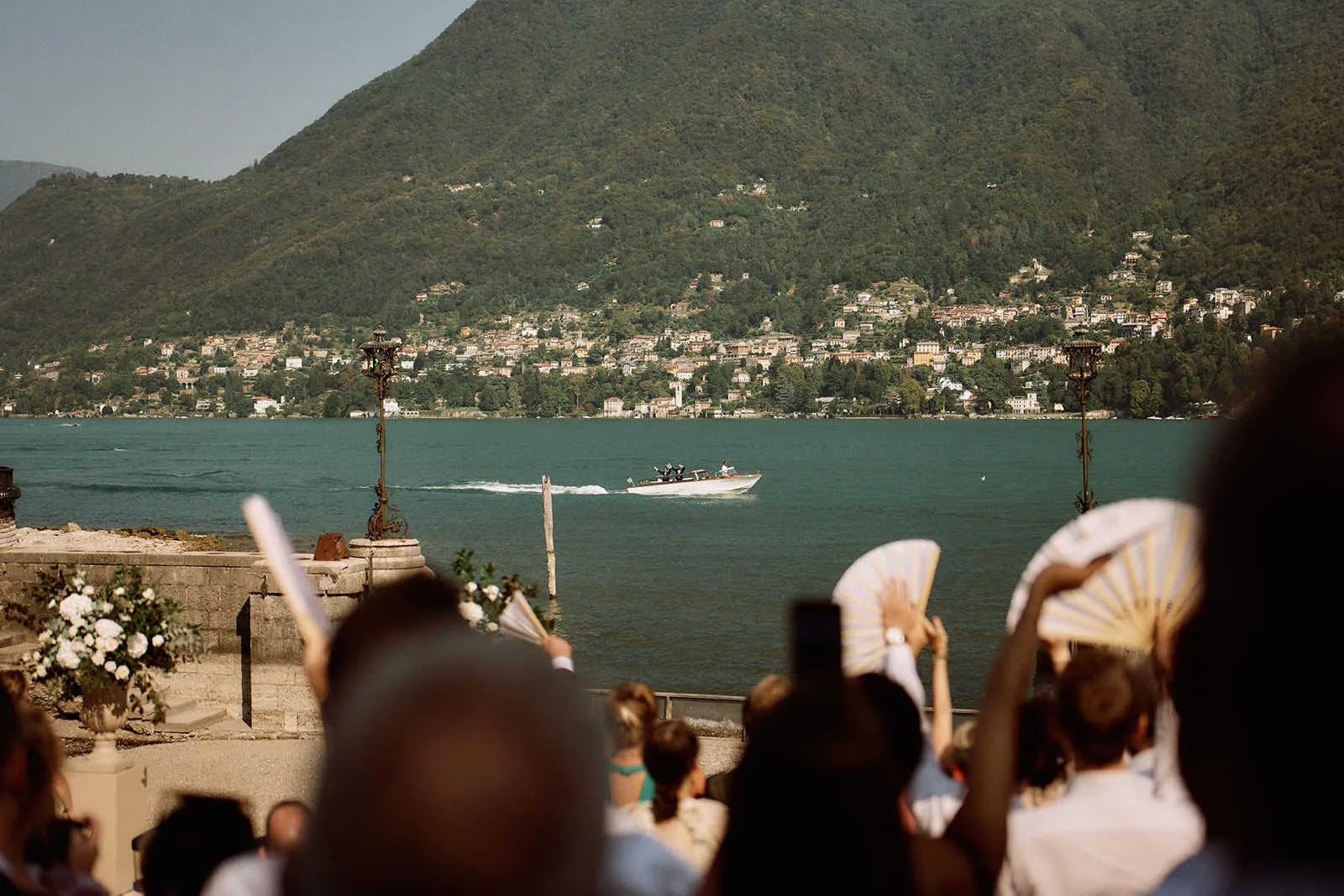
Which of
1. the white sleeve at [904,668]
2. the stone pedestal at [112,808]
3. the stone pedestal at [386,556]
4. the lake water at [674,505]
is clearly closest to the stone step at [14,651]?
the stone pedestal at [386,556]

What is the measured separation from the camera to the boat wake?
267 feet

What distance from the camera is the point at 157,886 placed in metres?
2.45

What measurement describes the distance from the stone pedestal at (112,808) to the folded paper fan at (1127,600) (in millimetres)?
5743

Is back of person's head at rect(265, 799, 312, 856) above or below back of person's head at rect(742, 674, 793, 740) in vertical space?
below

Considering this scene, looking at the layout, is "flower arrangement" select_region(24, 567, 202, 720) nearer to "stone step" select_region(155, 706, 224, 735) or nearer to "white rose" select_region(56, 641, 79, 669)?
"white rose" select_region(56, 641, 79, 669)

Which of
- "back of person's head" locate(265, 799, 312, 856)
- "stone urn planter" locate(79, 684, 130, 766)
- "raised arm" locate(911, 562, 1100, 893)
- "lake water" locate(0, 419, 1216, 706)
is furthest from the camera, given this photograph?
"lake water" locate(0, 419, 1216, 706)

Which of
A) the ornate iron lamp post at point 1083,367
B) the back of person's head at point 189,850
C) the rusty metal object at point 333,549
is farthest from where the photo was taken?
the ornate iron lamp post at point 1083,367

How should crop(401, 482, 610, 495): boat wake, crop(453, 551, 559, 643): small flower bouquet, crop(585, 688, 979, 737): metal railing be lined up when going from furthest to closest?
crop(401, 482, 610, 495): boat wake → crop(585, 688, 979, 737): metal railing → crop(453, 551, 559, 643): small flower bouquet

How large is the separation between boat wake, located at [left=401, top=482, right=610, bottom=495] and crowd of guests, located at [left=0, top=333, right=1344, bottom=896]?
78511 millimetres

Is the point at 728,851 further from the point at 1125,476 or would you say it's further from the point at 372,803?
the point at 1125,476

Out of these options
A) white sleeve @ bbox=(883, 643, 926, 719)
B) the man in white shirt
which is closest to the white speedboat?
white sleeve @ bbox=(883, 643, 926, 719)

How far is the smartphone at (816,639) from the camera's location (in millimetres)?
1866

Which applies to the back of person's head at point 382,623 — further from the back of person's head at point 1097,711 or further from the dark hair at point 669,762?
the dark hair at point 669,762

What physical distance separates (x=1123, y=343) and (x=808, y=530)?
10024 centimetres
